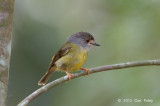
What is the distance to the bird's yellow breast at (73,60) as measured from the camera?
3918 millimetres

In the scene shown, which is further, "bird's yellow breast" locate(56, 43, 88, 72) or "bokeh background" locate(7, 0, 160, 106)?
"bird's yellow breast" locate(56, 43, 88, 72)

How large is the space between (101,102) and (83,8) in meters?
5.22

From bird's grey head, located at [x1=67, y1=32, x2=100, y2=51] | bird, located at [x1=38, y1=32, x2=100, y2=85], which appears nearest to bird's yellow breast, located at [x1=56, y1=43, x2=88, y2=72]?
bird, located at [x1=38, y1=32, x2=100, y2=85]

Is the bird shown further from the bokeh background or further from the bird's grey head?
the bokeh background

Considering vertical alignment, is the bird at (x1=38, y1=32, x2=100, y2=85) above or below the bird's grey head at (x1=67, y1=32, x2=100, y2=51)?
below

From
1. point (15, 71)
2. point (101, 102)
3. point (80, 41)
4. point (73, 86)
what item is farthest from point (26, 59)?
point (101, 102)

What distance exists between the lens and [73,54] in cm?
408

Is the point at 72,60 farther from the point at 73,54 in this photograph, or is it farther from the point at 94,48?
the point at 94,48

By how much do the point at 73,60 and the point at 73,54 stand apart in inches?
5.9

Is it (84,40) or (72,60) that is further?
(84,40)

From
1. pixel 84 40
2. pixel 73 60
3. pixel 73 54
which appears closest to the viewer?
pixel 73 60

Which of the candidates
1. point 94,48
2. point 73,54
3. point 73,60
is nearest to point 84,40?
point 73,54

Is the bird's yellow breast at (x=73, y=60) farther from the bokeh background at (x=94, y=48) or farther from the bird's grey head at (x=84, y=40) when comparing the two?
the bokeh background at (x=94, y=48)

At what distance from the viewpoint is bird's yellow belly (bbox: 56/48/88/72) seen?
3916 millimetres
